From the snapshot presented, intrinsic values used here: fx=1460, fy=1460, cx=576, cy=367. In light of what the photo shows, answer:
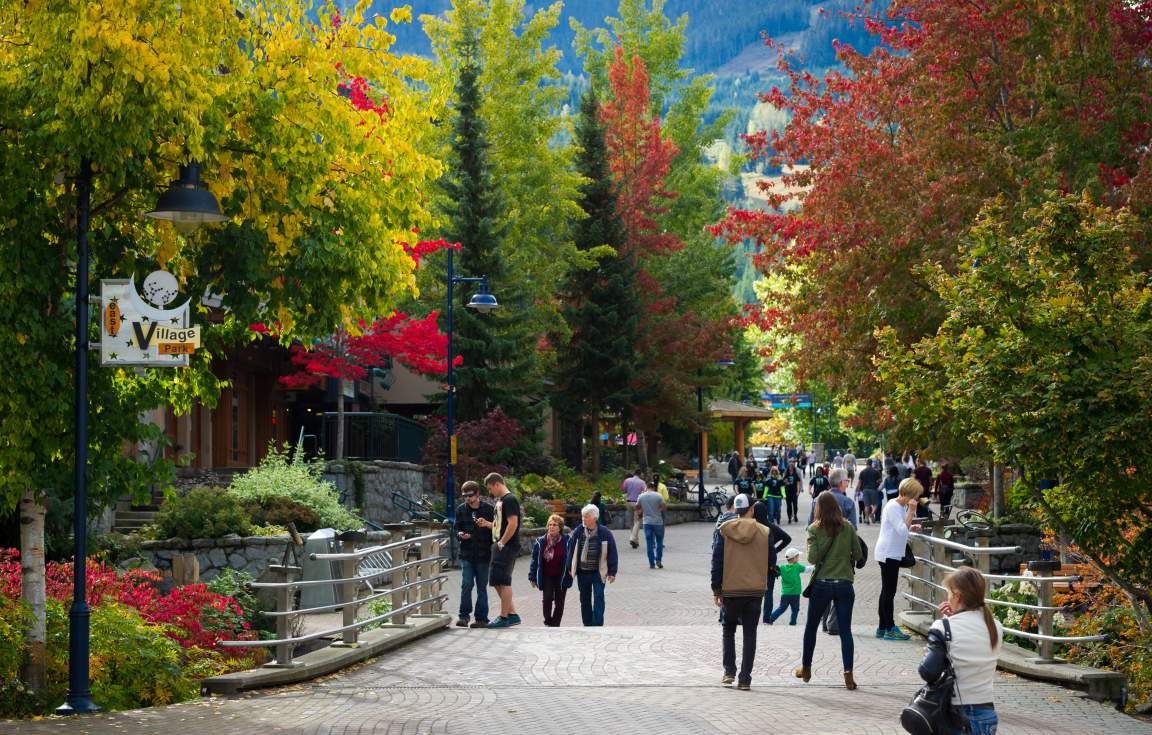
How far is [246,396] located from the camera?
122ft

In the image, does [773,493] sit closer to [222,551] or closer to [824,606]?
[222,551]

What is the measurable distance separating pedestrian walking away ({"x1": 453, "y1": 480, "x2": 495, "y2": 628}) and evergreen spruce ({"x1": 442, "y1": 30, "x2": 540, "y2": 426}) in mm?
20403

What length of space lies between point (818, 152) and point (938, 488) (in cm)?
1542

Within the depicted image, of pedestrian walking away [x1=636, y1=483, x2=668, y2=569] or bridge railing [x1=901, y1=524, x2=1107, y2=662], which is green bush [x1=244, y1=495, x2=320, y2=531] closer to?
pedestrian walking away [x1=636, y1=483, x2=668, y2=569]

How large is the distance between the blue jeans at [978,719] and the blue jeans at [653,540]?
21236 mm

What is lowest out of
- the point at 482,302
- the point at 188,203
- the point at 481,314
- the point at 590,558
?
the point at 590,558

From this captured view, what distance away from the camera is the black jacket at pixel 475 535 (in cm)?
1830

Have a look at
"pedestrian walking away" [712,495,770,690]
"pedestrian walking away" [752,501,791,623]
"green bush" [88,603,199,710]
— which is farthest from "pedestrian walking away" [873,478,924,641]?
"green bush" [88,603,199,710]

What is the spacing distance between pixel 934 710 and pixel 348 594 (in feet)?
25.7

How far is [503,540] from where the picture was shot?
17.9 metres

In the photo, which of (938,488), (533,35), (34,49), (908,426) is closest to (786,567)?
(908,426)

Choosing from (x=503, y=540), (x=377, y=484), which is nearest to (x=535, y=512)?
(x=377, y=484)

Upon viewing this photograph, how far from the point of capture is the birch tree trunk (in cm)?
1180

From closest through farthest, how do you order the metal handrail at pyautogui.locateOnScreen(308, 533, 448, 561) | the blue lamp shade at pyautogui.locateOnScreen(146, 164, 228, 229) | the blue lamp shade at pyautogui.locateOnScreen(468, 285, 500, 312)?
the blue lamp shade at pyautogui.locateOnScreen(146, 164, 228, 229) < the metal handrail at pyautogui.locateOnScreen(308, 533, 448, 561) < the blue lamp shade at pyautogui.locateOnScreen(468, 285, 500, 312)
